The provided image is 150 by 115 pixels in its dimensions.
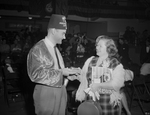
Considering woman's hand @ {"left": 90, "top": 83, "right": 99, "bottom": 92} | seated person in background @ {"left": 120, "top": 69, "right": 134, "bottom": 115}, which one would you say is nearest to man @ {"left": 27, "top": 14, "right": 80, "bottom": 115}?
woman's hand @ {"left": 90, "top": 83, "right": 99, "bottom": 92}

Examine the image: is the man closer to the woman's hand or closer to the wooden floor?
the woman's hand

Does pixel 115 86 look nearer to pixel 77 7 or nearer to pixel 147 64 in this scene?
pixel 147 64

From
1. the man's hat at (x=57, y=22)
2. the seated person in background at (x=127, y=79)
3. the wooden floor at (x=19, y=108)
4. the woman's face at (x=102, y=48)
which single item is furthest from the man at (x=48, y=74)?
the wooden floor at (x=19, y=108)

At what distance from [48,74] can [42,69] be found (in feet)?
0.29

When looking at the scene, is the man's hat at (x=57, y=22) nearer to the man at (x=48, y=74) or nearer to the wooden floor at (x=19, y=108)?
the man at (x=48, y=74)

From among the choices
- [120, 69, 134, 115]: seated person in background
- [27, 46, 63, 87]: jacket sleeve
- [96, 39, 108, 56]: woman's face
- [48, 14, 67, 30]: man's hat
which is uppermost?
[48, 14, 67, 30]: man's hat

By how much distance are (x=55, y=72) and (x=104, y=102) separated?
84 centimetres

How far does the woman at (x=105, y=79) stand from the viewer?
208 centimetres

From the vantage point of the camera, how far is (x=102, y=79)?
7.05ft

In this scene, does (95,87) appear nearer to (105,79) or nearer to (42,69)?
(105,79)

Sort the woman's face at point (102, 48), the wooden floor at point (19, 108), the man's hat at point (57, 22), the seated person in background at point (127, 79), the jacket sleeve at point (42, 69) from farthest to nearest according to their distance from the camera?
the wooden floor at point (19, 108) → the seated person in background at point (127, 79) → the woman's face at point (102, 48) → the man's hat at point (57, 22) → the jacket sleeve at point (42, 69)

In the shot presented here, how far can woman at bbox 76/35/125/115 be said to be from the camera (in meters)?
2.08

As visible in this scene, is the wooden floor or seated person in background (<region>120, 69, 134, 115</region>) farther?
the wooden floor

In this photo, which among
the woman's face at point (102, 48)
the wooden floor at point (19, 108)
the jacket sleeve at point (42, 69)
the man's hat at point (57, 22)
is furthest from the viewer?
the wooden floor at point (19, 108)
